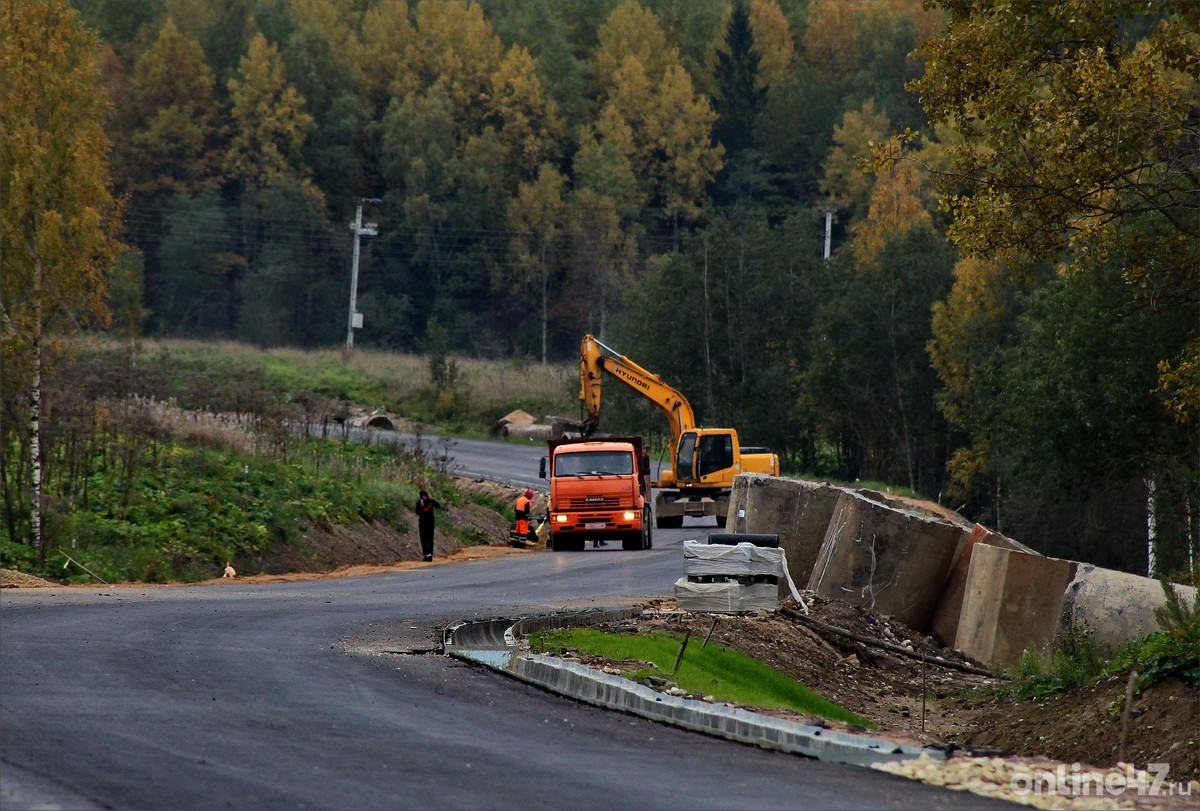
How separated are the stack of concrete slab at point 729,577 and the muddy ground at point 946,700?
0.80 ft

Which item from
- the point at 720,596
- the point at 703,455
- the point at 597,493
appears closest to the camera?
the point at 720,596

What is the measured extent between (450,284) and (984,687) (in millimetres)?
88577

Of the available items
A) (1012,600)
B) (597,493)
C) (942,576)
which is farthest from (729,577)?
(597,493)

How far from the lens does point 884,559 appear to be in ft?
65.6

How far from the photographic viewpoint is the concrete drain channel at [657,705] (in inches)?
369

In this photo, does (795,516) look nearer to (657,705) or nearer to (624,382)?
(657,705)

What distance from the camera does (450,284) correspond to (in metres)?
104

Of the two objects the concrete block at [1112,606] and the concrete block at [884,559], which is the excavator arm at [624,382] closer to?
the concrete block at [884,559]

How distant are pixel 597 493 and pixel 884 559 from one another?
597 inches

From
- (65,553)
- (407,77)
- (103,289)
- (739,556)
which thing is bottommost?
(65,553)

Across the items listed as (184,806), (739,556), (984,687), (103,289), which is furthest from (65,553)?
(184,806)

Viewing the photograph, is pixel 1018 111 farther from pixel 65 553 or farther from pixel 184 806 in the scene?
pixel 65 553

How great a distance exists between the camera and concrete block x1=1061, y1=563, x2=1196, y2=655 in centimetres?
1639

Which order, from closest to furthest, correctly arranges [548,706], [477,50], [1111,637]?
1. [548,706]
2. [1111,637]
3. [477,50]
